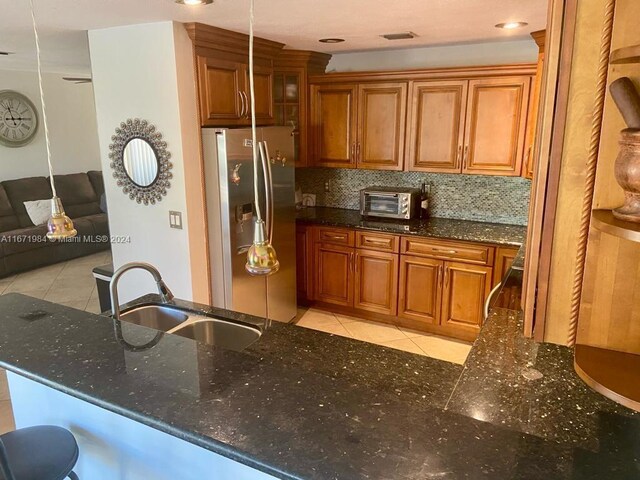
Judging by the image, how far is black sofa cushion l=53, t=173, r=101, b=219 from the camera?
6.30 meters

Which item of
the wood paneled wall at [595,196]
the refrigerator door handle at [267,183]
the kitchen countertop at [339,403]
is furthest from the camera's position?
the refrigerator door handle at [267,183]

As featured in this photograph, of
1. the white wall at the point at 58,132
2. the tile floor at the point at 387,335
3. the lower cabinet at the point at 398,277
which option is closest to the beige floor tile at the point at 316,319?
the tile floor at the point at 387,335

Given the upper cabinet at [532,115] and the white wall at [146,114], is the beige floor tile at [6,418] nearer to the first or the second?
the white wall at [146,114]

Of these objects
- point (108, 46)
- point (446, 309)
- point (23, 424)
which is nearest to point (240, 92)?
point (108, 46)

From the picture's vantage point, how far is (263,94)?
148 inches

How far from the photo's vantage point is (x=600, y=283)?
107 centimetres

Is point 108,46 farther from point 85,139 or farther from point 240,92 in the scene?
point 85,139

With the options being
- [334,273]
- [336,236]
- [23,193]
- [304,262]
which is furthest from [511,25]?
[23,193]

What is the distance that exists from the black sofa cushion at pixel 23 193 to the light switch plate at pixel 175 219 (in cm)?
375

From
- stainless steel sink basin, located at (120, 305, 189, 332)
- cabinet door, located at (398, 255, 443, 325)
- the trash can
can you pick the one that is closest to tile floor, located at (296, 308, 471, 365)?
cabinet door, located at (398, 255, 443, 325)

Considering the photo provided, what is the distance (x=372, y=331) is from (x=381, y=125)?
Result: 1779 mm

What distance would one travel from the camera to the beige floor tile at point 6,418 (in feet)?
8.66

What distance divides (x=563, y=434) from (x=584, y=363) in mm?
291

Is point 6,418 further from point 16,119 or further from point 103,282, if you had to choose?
point 16,119
